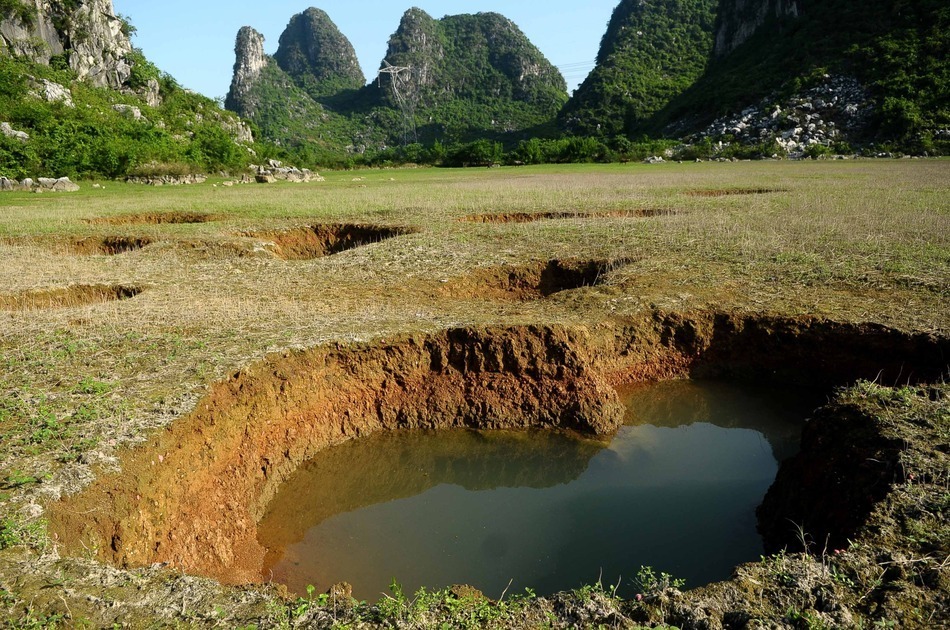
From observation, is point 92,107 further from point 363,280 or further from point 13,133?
point 363,280

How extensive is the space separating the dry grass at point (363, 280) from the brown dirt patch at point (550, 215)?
0.26 ft

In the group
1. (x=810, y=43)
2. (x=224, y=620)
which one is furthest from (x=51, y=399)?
(x=810, y=43)

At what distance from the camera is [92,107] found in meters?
37.1

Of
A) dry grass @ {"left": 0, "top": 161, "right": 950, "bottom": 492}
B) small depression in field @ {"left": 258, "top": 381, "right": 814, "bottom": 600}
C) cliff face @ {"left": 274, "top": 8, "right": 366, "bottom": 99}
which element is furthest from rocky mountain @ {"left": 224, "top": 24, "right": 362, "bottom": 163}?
small depression in field @ {"left": 258, "top": 381, "right": 814, "bottom": 600}

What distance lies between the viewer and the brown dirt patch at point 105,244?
13.3m

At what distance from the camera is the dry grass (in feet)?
17.7

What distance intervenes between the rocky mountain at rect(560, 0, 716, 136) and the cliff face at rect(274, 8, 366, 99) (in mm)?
56642

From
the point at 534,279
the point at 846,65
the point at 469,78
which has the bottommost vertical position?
the point at 534,279

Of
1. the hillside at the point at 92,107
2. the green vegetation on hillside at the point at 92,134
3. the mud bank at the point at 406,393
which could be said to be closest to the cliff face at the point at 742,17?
the hillside at the point at 92,107

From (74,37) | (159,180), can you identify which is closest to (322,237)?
(159,180)

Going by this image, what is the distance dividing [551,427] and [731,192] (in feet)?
55.7

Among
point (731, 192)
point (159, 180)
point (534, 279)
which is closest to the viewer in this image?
point (534, 279)

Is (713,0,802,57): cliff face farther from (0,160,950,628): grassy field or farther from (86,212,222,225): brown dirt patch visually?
(86,212,222,225): brown dirt patch

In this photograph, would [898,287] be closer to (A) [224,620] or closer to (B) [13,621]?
(A) [224,620]
